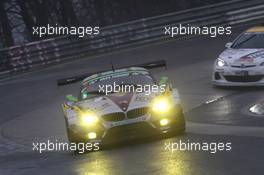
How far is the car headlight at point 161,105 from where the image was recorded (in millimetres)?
12531

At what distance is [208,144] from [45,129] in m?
5.38

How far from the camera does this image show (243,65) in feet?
59.3

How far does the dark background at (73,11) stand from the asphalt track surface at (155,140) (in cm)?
847

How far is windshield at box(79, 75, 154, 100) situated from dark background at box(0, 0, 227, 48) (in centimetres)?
2227

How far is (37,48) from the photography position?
1104 inches

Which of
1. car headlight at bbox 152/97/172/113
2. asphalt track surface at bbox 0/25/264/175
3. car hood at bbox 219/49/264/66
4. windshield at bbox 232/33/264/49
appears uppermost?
windshield at bbox 232/33/264/49

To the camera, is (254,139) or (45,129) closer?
(254,139)

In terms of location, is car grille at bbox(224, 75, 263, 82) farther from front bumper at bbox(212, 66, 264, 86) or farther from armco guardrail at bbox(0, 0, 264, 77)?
armco guardrail at bbox(0, 0, 264, 77)

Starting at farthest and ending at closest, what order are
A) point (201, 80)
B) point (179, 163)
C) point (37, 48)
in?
point (37, 48) < point (201, 80) < point (179, 163)

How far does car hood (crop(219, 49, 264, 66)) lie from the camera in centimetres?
1802

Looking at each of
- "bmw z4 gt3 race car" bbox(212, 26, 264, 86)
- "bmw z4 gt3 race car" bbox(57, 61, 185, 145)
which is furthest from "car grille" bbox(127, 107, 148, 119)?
"bmw z4 gt3 race car" bbox(212, 26, 264, 86)

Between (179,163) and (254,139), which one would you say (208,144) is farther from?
(179,163)

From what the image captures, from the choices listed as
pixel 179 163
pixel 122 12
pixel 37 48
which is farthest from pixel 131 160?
pixel 122 12

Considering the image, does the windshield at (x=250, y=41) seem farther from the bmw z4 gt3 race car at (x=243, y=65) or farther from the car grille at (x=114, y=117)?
the car grille at (x=114, y=117)
